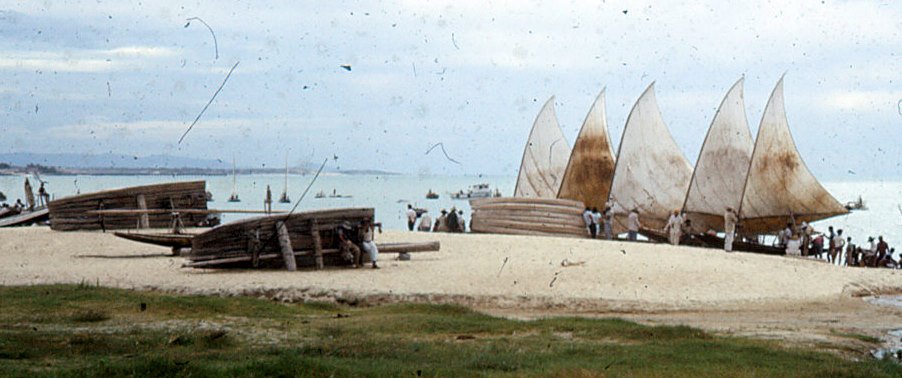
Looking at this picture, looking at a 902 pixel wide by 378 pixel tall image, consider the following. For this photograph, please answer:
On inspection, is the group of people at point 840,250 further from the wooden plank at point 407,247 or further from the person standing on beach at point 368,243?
the person standing on beach at point 368,243

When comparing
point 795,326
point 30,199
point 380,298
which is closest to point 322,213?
point 380,298

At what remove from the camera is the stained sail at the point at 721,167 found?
168 feet

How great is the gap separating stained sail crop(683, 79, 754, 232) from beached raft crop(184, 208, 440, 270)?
2651cm

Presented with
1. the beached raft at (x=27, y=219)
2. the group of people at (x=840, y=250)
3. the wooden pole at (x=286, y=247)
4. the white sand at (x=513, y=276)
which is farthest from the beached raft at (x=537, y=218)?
the beached raft at (x=27, y=219)

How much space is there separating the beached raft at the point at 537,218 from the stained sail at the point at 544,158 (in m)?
20.1

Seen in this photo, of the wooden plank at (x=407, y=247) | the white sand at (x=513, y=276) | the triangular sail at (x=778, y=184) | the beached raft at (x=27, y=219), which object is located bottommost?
the white sand at (x=513, y=276)

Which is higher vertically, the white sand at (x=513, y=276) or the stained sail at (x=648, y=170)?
the stained sail at (x=648, y=170)

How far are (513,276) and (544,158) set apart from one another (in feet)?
120

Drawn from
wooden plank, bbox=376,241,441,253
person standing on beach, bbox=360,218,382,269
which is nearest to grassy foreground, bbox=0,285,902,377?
person standing on beach, bbox=360,218,382,269

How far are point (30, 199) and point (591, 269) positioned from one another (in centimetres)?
3309

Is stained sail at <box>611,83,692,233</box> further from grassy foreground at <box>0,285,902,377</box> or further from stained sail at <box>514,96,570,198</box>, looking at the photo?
grassy foreground at <box>0,285,902,377</box>

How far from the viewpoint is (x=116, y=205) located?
120 feet

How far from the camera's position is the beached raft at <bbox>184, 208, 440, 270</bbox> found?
27.0 m

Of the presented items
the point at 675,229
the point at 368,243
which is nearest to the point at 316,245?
the point at 368,243
